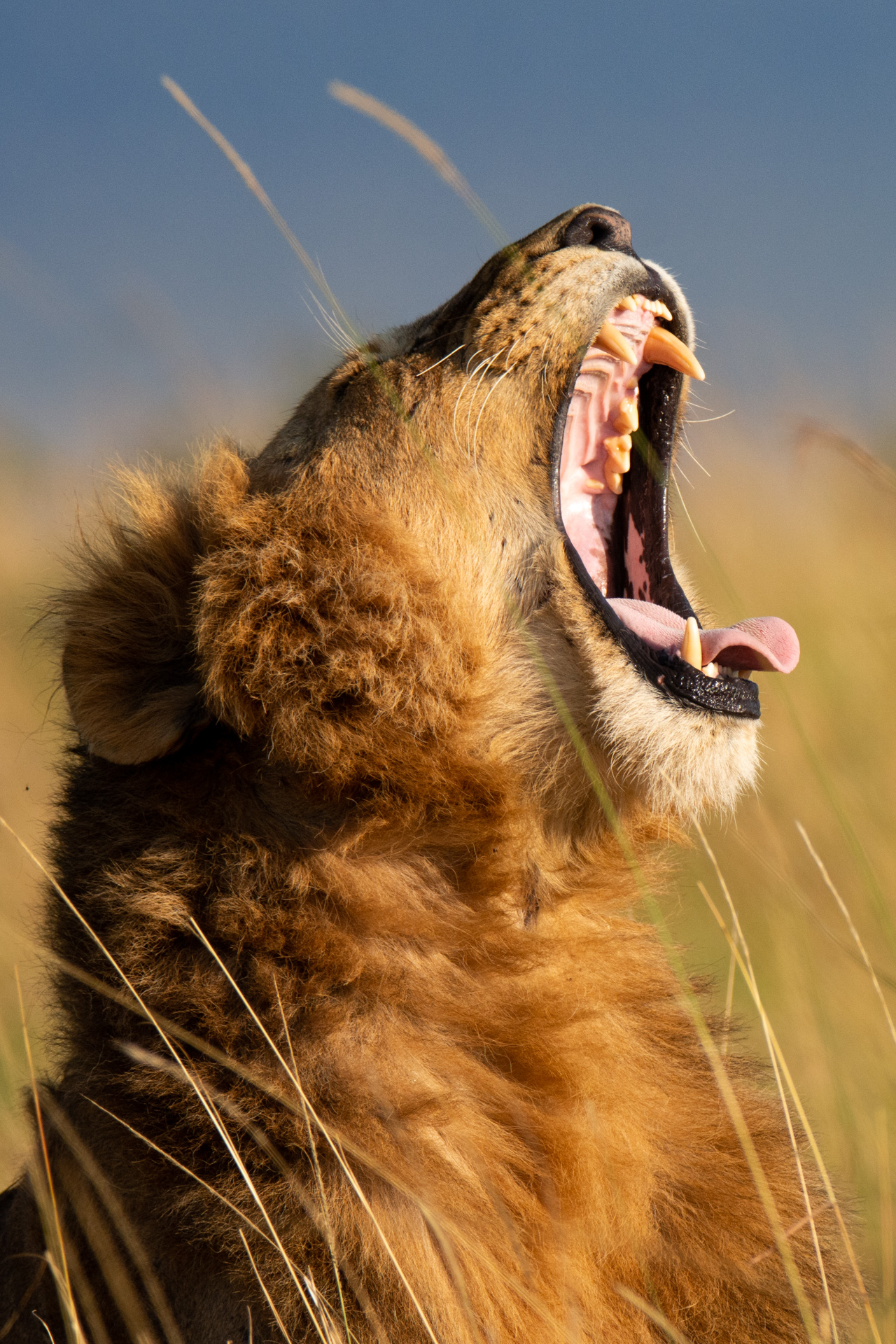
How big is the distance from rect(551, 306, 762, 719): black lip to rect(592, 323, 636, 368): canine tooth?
0.45 feet

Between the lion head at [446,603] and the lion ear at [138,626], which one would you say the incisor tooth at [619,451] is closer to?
the lion head at [446,603]

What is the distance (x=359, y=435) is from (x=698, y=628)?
0.90m

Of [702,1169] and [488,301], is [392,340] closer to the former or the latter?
[488,301]

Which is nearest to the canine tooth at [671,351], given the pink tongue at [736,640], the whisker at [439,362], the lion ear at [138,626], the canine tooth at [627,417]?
the canine tooth at [627,417]

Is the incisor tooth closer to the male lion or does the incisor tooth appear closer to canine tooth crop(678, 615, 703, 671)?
the male lion

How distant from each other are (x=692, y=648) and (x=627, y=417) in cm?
76

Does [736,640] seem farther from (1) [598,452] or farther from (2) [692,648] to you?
(1) [598,452]

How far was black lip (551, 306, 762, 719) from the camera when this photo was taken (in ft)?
8.79

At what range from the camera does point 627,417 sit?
3.20 meters

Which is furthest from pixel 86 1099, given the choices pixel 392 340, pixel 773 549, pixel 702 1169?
pixel 773 549

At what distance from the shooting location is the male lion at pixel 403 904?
2271 millimetres

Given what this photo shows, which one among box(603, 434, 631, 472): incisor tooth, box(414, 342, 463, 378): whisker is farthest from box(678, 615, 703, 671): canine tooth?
box(414, 342, 463, 378): whisker

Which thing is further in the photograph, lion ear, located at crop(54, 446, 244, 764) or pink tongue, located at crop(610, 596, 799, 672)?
pink tongue, located at crop(610, 596, 799, 672)

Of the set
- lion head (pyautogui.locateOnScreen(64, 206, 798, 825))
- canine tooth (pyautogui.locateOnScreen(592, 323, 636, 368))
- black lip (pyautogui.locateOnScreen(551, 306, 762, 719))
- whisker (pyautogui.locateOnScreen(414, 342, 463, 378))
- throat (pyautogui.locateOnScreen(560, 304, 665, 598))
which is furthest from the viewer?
throat (pyautogui.locateOnScreen(560, 304, 665, 598))
